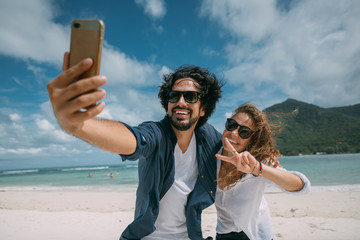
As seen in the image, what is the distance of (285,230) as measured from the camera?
5973mm

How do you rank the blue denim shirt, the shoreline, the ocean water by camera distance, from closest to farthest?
1. the blue denim shirt
2. the shoreline
3. the ocean water

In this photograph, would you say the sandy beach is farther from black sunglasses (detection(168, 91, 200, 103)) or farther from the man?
black sunglasses (detection(168, 91, 200, 103))

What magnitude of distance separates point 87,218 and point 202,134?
6.53m

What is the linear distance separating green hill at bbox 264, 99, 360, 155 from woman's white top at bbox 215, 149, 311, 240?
78887 millimetres

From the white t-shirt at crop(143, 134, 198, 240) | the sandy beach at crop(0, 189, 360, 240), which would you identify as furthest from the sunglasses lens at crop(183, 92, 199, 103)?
the sandy beach at crop(0, 189, 360, 240)

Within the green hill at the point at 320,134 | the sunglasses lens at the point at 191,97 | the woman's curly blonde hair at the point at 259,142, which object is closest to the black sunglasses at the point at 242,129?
the woman's curly blonde hair at the point at 259,142

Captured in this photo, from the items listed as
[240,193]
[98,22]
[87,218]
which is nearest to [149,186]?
[240,193]

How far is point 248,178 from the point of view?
Answer: 2975 millimetres

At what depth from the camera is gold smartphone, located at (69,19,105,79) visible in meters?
1.09

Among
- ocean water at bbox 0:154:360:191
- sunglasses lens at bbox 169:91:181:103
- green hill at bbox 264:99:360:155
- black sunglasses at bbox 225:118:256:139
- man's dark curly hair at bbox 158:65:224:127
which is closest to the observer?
sunglasses lens at bbox 169:91:181:103

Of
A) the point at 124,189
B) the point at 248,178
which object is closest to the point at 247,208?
the point at 248,178

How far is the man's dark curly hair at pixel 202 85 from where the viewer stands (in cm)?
363

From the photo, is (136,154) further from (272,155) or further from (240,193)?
(272,155)

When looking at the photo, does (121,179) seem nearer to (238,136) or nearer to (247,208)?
(238,136)
